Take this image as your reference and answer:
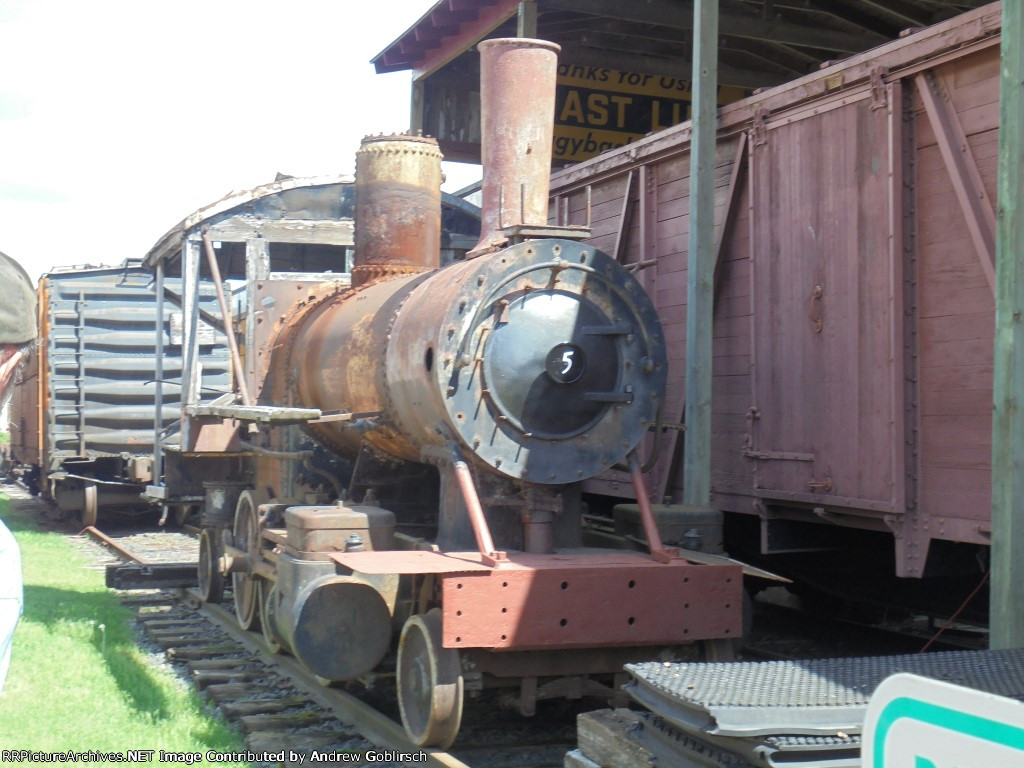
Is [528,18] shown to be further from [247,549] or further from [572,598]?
[572,598]

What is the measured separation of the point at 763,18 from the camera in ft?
37.1

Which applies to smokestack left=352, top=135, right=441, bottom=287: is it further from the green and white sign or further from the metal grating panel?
the green and white sign

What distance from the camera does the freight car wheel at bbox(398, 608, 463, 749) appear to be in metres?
4.95

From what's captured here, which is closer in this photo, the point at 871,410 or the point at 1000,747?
the point at 1000,747

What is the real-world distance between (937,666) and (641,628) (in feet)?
6.28

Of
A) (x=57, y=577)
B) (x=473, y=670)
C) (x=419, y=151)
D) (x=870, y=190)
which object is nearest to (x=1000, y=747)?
(x=473, y=670)

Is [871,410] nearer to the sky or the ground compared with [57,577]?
nearer to the sky

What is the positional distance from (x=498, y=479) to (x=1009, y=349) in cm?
234

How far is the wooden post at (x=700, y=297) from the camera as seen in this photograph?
22.2 feet

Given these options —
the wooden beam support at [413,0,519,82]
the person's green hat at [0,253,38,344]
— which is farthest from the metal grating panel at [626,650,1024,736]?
the wooden beam support at [413,0,519,82]

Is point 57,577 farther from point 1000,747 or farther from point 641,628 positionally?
point 1000,747

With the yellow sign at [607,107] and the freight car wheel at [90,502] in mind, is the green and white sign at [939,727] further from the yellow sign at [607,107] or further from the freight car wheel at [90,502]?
the freight car wheel at [90,502]

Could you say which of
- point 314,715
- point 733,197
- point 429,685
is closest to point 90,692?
point 314,715

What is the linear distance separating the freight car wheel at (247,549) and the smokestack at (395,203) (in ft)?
5.71
